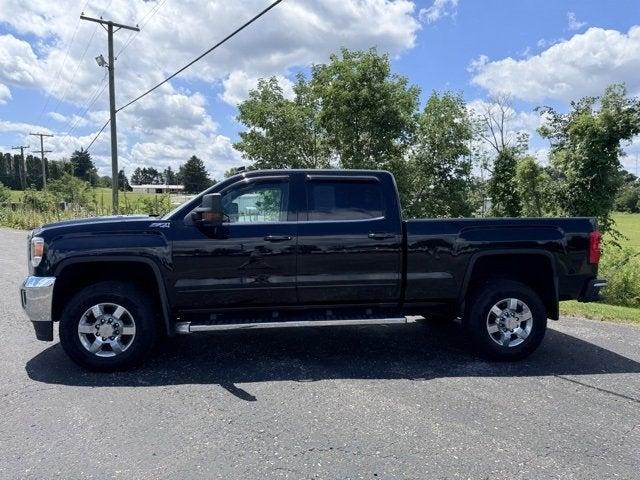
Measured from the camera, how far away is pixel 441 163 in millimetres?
19797

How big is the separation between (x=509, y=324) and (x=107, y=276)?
4230mm

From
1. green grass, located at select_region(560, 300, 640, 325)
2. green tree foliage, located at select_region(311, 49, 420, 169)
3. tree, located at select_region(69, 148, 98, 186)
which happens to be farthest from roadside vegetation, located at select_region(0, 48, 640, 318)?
tree, located at select_region(69, 148, 98, 186)

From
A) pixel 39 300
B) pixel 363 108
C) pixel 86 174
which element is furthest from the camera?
pixel 86 174

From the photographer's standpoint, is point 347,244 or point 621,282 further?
point 621,282

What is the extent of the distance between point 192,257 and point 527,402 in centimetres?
332

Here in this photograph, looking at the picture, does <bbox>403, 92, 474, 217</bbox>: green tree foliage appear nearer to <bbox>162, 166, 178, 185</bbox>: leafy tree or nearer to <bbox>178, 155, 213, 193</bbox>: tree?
<bbox>178, 155, 213, 193</bbox>: tree

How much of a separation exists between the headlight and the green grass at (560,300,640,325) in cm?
718

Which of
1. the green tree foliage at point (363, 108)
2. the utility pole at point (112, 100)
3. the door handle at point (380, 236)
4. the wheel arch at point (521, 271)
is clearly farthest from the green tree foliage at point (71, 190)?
the wheel arch at point (521, 271)

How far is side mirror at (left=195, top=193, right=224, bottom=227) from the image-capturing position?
4688 millimetres

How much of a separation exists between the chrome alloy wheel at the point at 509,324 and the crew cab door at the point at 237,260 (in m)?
2.12

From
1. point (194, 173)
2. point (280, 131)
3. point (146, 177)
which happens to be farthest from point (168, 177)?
point (280, 131)

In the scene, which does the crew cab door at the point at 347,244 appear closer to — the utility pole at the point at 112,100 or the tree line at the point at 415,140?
the tree line at the point at 415,140

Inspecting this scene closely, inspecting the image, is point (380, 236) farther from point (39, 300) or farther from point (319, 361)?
point (39, 300)

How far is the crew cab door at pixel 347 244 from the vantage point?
5.06 meters
